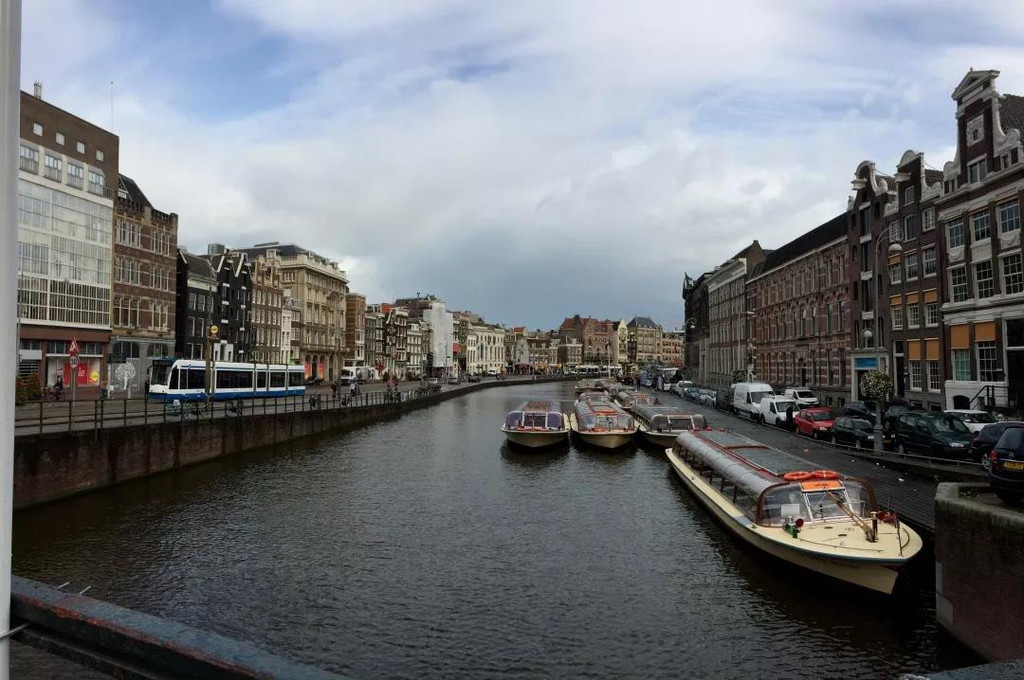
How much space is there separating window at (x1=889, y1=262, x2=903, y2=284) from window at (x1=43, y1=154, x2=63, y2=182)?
68.5 meters

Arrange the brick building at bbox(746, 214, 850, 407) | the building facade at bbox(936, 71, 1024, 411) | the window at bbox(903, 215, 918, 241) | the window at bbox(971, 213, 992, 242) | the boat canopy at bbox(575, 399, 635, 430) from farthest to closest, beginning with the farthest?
the brick building at bbox(746, 214, 850, 407), the window at bbox(903, 215, 918, 241), the boat canopy at bbox(575, 399, 635, 430), the window at bbox(971, 213, 992, 242), the building facade at bbox(936, 71, 1024, 411)

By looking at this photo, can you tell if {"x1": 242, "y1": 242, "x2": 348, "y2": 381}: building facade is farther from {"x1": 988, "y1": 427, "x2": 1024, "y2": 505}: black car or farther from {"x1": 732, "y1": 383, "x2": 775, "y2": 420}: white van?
{"x1": 988, "y1": 427, "x2": 1024, "y2": 505}: black car

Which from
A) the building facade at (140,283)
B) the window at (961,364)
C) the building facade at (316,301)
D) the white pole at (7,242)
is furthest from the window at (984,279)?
the building facade at (316,301)

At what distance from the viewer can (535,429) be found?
1638 inches

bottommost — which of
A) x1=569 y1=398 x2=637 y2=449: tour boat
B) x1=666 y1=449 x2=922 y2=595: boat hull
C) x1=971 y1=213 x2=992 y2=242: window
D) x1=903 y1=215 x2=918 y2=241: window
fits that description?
x1=666 y1=449 x2=922 y2=595: boat hull

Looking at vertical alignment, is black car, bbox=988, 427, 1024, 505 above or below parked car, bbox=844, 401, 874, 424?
above

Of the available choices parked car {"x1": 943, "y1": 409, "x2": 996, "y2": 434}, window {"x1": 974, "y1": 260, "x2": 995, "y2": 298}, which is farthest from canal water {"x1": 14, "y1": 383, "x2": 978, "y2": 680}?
window {"x1": 974, "y1": 260, "x2": 995, "y2": 298}

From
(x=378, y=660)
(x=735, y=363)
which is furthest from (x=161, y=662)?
(x=735, y=363)

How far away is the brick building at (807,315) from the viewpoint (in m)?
65.8

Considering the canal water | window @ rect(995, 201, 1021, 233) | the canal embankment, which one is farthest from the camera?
window @ rect(995, 201, 1021, 233)

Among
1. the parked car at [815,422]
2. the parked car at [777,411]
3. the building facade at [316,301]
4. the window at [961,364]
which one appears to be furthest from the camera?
the building facade at [316,301]

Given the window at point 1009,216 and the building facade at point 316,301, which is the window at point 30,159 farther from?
the window at point 1009,216

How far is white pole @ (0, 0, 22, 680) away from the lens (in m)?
2.80

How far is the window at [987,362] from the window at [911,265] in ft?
31.6
